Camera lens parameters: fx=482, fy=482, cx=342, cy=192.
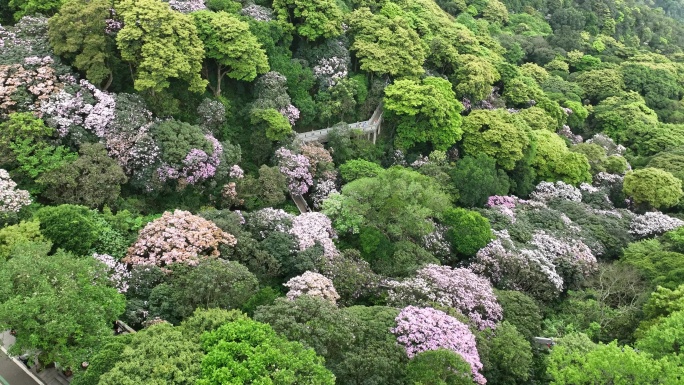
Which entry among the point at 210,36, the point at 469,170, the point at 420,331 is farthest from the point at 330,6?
the point at 420,331

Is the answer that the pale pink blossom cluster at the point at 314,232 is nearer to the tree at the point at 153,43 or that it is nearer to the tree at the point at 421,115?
the tree at the point at 153,43

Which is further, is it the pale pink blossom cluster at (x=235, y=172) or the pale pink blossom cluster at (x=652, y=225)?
the pale pink blossom cluster at (x=652, y=225)

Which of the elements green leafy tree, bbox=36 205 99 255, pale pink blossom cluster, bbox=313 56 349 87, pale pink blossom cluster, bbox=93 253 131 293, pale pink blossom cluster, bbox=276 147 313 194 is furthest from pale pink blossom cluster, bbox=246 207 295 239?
pale pink blossom cluster, bbox=313 56 349 87

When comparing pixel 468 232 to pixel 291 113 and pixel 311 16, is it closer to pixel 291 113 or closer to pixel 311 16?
pixel 291 113

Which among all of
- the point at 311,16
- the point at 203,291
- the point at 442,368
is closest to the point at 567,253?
the point at 442,368

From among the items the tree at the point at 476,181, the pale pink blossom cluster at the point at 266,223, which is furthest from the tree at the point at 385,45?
the pale pink blossom cluster at the point at 266,223

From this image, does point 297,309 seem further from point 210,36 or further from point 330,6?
point 330,6

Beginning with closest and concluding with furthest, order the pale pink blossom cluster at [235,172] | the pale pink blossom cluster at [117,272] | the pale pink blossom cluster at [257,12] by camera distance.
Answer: the pale pink blossom cluster at [117,272], the pale pink blossom cluster at [235,172], the pale pink blossom cluster at [257,12]
